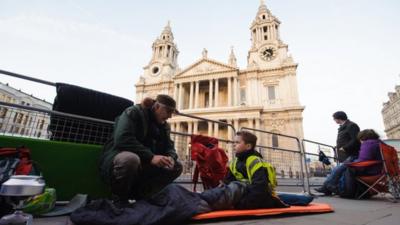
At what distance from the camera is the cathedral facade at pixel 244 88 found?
2197 cm

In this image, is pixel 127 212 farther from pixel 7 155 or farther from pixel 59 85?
pixel 59 85

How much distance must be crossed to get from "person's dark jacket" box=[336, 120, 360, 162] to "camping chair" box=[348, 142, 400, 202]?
1.64 feet

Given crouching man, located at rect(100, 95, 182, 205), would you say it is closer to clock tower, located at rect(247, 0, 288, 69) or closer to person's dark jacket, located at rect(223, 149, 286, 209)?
person's dark jacket, located at rect(223, 149, 286, 209)

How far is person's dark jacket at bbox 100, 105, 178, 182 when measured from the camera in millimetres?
1864

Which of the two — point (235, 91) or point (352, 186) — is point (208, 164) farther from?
point (235, 91)

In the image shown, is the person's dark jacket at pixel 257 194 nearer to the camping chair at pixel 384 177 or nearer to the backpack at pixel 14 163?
the backpack at pixel 14 163

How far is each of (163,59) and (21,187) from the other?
3211 cm

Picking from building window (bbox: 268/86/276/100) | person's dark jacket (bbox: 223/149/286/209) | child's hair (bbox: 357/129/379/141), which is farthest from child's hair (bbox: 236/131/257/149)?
building window (bbox: 268/86/276/100)

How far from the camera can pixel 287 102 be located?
888 inches

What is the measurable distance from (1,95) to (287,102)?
23164 mm

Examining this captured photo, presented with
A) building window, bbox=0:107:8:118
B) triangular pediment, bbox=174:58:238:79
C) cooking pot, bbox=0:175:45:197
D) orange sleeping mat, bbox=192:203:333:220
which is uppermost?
triangular pediment, bbox=174:58:238:79

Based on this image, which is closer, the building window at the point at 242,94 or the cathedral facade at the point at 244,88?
the cathedral facade at the point at 244,88

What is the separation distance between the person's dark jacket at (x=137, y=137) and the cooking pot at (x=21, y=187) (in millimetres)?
599

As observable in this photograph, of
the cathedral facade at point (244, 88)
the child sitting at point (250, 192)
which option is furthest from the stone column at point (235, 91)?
the child sitting at point (250, 192)
